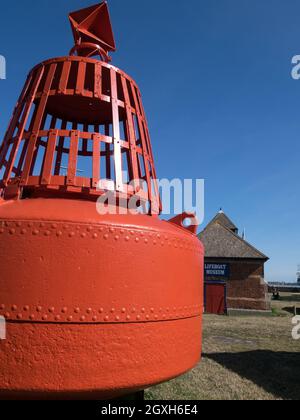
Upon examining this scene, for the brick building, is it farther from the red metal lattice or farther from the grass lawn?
the red metal lattice

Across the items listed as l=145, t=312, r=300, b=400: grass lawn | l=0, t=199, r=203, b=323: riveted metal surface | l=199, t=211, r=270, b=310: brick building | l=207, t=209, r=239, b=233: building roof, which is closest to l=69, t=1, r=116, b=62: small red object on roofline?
l=0, t=199, r=203, b=323: riveted metal surface

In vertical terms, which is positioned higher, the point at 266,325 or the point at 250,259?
the point at 250,259

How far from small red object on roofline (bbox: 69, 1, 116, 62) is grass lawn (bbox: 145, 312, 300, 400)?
6.72 m

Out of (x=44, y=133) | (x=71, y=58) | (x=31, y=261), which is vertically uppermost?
(x=71, y=58)

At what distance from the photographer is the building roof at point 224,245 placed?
27.4 metres

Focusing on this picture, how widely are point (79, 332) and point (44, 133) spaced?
2.34m

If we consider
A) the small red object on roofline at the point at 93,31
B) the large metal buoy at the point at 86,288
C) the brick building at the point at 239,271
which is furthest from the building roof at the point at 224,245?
the large metal buoy at the point at 86,288

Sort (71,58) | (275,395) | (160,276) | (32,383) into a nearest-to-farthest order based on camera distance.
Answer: (32,383)
(160,276)
(71,58)
(275,395)

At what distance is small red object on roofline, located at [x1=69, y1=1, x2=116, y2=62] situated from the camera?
5.07 metres

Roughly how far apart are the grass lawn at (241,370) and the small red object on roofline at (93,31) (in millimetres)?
6719

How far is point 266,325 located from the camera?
2044 centimetres

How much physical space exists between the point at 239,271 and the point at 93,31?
24.2 meters
